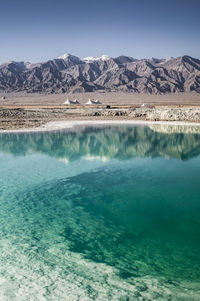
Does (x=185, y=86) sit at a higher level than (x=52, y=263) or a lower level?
higher

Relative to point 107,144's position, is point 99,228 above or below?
below

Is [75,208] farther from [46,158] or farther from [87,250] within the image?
[46,158]

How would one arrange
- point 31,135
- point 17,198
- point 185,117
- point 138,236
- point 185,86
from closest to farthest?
point 138,236 → point 17,198 → point 31,135 → point 185,117 → point 185,86

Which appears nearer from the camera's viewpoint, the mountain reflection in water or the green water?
the green water

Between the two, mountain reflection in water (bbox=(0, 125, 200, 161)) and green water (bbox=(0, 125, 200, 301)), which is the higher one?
mountain reflection in water (bbox=(0, 125, 200, 161))

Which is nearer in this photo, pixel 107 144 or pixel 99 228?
pixel 99 228

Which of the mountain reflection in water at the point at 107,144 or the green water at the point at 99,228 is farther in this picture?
the mountain reflection in water at the point at 107,144

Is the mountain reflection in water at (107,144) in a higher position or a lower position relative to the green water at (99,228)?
higher

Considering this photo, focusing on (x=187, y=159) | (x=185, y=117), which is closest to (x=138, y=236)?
(x=187, y=159)
